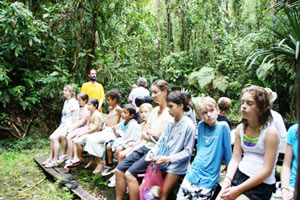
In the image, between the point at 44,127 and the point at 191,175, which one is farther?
the point at 44,127

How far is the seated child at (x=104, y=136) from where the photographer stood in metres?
3.77

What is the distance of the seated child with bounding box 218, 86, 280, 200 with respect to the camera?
5.91 ft

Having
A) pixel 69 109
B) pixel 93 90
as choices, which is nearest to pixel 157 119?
pixel 69 109

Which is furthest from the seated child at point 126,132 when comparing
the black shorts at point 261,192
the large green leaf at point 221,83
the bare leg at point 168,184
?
the large green leaf at point 221,83

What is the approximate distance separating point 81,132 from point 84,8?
4.12 m

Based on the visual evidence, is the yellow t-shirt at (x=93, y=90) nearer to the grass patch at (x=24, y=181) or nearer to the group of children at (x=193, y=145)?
the group of children at (x=193, y=145)

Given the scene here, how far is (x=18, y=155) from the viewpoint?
5738mm

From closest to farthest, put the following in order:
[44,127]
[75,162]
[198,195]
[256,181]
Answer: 1. [256,181]
2. [198,195]
3. [75,162]
4. [44,127]

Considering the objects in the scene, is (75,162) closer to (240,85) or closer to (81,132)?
(81,132)

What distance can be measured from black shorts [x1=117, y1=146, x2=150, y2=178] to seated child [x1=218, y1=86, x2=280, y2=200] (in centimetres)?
104

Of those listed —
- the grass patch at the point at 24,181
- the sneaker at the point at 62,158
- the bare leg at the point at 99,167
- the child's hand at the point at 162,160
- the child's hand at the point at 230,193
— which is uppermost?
the child's hand at the point at 162,160

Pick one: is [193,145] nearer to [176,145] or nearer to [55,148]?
[176,145]

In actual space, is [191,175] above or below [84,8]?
below

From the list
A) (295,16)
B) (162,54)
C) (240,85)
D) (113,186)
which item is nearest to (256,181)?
(113,186)
